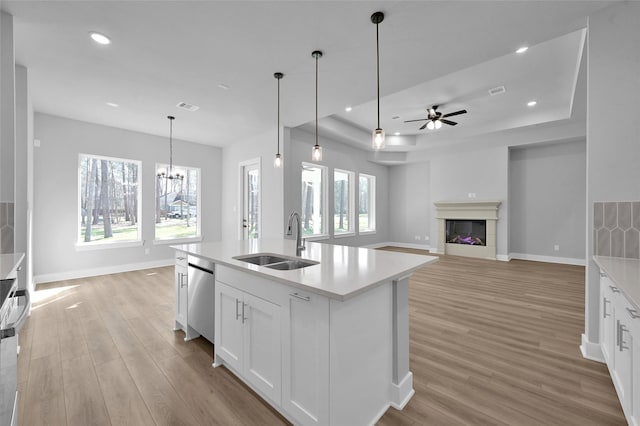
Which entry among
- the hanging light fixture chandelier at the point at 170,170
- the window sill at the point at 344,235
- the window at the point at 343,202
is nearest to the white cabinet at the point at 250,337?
the hanging light fixture chandelier at the point at 170,170

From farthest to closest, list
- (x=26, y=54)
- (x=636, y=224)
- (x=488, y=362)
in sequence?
(x=26, y=54) → (x=488, y=362) → (x=636, y=224)

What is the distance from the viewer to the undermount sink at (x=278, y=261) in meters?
2.14

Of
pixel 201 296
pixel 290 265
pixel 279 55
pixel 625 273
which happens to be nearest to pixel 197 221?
pixel 201 296

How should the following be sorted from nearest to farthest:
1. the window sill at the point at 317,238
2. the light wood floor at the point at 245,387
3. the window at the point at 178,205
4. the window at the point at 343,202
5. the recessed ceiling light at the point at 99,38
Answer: the light wood floor at the point at 245,387, the recessed ceiling light at the point at 99,38, the window at the point at 178,205, the window sill at the point at 317,238, the window at the point at 343,202

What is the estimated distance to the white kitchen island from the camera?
1.38m

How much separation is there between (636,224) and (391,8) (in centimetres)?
254

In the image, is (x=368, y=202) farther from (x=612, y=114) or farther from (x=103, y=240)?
(x=103, y=240)

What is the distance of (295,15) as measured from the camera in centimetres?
233

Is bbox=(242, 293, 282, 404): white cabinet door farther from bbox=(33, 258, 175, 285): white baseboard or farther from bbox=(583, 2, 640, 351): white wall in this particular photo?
bbox=(33, 258, 175, 285): white baseboard

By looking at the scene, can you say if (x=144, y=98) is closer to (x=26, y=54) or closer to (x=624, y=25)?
(x=26, y=54)

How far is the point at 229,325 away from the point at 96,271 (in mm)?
4752

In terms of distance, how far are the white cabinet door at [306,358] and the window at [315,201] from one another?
529cm

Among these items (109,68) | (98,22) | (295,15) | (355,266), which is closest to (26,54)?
(109,68)

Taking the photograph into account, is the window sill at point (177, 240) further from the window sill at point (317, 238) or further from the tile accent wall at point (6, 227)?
the tile accent wall at point (6, 227)
